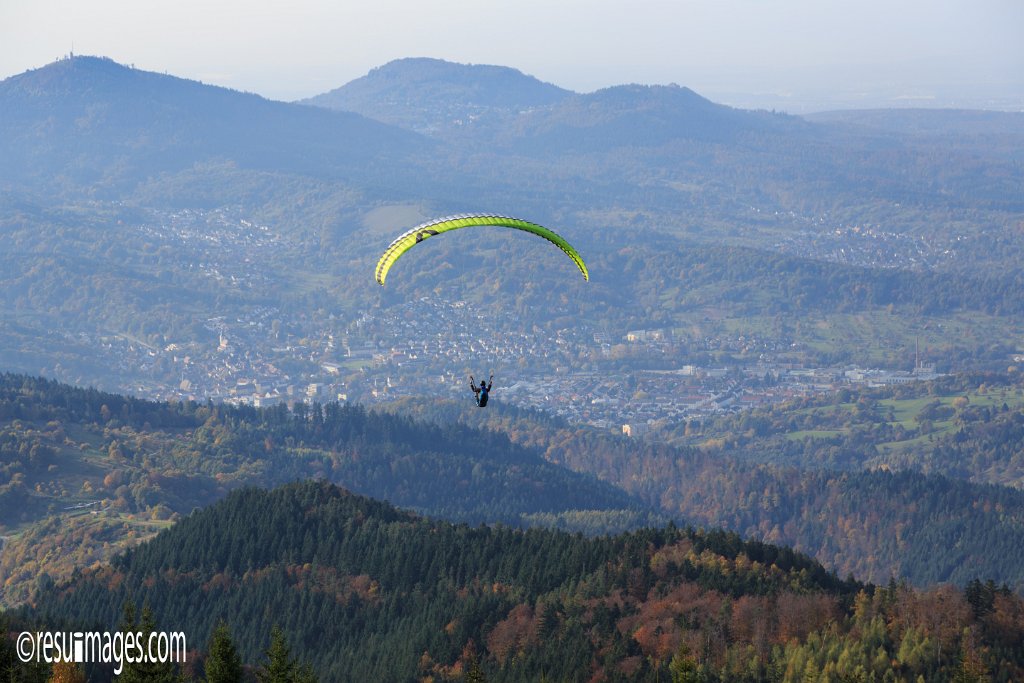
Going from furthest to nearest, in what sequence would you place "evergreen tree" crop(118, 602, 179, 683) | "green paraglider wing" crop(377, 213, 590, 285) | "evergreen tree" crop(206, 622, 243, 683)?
"green paraglider wing" crop(377, 213, 590, 285), "evergreen tree" crop(206, 622, 243, 683), "evergreen tree" crop(118, 602, 179, 683)

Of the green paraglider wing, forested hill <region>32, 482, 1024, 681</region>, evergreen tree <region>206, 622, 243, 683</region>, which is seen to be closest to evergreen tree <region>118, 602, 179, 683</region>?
evergreen tree <region>206, 622, 243, 683</region>

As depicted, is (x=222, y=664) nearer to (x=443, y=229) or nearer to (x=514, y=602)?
(x=443, y=229)

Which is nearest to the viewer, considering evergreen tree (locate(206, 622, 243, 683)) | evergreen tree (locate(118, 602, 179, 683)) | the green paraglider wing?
evergreen tree (locate(118, 602, 179, 683))

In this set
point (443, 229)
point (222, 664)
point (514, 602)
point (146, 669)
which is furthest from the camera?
point (514, 602)

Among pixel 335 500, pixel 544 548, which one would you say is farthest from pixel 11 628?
pixel 335 500

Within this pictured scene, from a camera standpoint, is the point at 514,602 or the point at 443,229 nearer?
the point at 443,229

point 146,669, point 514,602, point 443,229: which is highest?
point 443,229

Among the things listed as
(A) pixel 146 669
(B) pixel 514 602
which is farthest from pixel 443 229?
(B) pixel 514 602

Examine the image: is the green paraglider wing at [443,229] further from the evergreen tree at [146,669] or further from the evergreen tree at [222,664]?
the evergreen tree at [146,669]

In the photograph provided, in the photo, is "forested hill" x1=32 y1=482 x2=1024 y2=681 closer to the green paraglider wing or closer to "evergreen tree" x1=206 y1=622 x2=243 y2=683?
"evergreen tree" x1=206 y1=622 x2=243 y2=683
